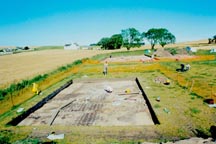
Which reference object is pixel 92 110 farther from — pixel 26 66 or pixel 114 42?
pixel 114 42

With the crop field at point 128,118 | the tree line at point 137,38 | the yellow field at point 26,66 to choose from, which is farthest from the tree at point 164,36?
the crop field at point 128,118

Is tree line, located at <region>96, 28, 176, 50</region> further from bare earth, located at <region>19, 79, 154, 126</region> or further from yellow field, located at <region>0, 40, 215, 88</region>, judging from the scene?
bare earth, located at <region>19, 79, 154, 126</region>

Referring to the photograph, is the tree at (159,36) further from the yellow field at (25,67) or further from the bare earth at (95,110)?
the bare earth at (95,110)

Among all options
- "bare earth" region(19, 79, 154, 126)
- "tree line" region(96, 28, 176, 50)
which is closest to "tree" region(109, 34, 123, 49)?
"tree line" region(96, 28, 176, 50)

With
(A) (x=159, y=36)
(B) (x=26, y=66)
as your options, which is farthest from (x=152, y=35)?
(B) (x=26, y=66)

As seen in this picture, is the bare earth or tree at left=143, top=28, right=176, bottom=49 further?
tree at left=143, top=28, right=176, bottom=49

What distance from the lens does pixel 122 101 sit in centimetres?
1563

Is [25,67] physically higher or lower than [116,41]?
lower

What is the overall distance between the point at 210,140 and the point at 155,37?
10108 centimetres

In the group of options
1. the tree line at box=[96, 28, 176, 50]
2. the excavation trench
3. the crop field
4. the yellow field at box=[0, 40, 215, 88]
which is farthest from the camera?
the tree line at box=[96, 28, 176, 50]

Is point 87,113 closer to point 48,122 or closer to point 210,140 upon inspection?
point 48,122

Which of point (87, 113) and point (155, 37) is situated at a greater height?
point (155, 37)

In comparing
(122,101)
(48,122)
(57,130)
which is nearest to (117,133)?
(57,130)

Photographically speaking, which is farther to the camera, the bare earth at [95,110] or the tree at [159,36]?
the tree at [159,36]
